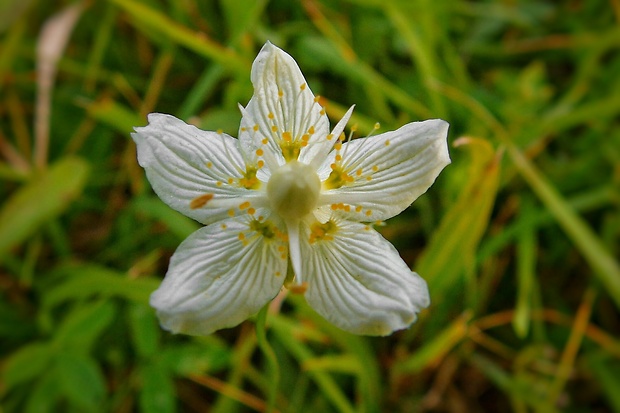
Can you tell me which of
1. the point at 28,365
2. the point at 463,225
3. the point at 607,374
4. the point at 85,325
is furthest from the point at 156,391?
the point at 607,374

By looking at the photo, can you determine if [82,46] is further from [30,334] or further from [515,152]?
[515,152]

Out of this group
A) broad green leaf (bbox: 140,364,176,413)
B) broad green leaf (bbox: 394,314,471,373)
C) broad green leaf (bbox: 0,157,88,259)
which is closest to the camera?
broad green leaf (bbox: 140,364,176,413)

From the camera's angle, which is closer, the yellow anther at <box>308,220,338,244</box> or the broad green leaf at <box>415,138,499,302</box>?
the yellow anther at <box>308,220,338,244</box>

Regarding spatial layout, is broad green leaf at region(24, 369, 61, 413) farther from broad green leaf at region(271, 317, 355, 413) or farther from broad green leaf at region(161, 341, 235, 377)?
broad green leaf at region(271, 317, 355, 413)

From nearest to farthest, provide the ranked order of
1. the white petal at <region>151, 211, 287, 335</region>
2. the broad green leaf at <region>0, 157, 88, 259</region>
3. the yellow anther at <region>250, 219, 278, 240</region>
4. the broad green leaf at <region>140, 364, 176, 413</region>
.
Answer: the white petal at <region>151, 211, 287, 335</region>
the yellow anther at <region>250, 219, 278, 240</region>
the broad green leaf at <region>140, 364, 176, 413</region>
the broad green leaf at <region>0, 157, 88, 259</region>

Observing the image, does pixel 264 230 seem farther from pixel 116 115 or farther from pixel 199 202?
pixel 116 115

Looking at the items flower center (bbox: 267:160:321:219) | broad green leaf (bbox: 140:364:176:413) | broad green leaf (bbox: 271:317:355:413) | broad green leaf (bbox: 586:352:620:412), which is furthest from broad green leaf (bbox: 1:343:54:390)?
broad green leaf (bbox: 586:352:620:412)

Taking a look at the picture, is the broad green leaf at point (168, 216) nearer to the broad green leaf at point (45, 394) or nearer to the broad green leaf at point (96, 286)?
the broad green leaf at point (96, 286)
